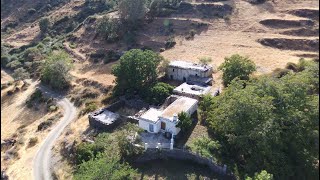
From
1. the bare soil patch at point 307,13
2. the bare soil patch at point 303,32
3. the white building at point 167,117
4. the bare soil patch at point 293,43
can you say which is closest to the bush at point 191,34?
the bare soil patch at point 293,43

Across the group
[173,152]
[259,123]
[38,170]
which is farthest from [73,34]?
[259,123]

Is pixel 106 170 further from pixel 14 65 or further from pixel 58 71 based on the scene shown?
pixel 14 65

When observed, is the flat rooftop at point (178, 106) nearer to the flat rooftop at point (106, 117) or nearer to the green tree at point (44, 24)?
the flat rooftop at point (106, 117)

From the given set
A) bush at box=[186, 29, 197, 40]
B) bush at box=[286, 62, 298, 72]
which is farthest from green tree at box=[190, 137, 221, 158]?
bush at box=[186, 29, 197, 40]

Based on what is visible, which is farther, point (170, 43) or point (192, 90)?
point (170, 43)

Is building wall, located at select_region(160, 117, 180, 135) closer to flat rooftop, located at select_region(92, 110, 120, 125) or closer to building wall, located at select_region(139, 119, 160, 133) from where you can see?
building wall, located at select_region(139, 119, 160, 133)

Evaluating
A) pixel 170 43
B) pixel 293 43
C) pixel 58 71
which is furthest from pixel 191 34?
pixel 58 71
